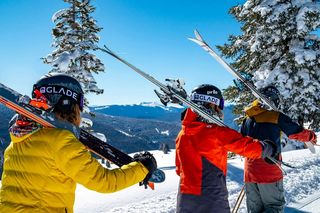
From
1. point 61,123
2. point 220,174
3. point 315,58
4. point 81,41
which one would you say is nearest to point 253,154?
point 220,174

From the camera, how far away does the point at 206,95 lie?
152 inches

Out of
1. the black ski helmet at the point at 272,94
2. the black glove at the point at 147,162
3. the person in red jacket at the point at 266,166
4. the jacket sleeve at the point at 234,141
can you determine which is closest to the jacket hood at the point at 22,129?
the black glove at the point at 147,162

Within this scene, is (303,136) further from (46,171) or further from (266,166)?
(46,171)

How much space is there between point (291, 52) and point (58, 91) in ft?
54.6

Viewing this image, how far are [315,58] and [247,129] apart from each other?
43.7ft

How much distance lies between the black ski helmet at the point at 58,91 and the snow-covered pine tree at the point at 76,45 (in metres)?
16.8

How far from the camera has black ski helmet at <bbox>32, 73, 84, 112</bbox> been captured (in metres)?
2.51

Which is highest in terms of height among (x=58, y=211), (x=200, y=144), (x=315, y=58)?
(x=315, y=58)

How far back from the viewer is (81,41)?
65.8 feet

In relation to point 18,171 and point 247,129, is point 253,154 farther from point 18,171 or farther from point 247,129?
point 18,171

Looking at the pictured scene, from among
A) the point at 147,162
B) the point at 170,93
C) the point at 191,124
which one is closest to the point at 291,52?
the point at 170,93

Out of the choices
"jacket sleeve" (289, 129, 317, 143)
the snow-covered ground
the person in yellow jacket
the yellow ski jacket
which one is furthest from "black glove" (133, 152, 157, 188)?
the snow-covered ground

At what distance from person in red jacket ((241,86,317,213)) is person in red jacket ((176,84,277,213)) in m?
1.28

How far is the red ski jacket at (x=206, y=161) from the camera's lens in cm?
364
